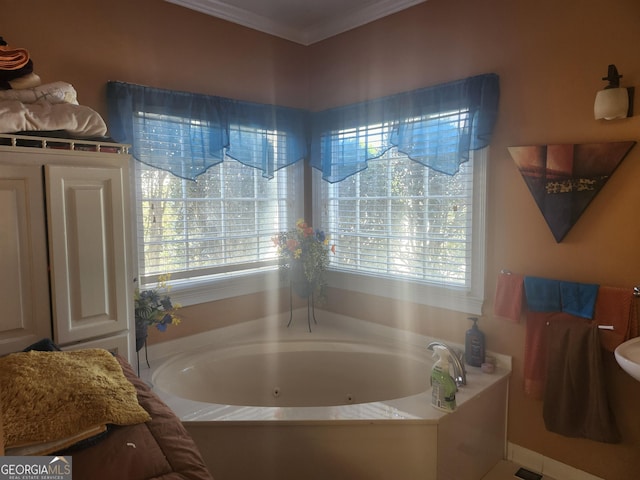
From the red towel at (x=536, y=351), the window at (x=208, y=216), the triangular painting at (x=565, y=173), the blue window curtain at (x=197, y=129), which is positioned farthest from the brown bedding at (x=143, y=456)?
the triangular painting at (x=565, y=173)

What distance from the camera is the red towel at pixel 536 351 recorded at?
228cm

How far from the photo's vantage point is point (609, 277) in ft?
6.91

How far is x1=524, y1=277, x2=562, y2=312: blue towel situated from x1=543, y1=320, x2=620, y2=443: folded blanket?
9cm

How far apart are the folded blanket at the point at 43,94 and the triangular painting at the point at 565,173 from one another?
6.86 ft

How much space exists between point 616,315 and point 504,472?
40.1 inches

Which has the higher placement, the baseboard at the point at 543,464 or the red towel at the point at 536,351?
the red towel at the point at 536,351

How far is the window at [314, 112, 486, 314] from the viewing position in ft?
8.50

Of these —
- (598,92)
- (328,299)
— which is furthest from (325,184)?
(598,92)

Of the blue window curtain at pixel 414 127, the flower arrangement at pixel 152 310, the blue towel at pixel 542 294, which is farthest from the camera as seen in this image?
the blue window curtain at pixel 414 127

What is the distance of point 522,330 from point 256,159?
1933mm

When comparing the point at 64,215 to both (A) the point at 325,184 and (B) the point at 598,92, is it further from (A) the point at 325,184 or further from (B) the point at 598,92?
(B) the point at 598,92

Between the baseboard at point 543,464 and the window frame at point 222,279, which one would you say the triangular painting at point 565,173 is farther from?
the window frame at point 222,279

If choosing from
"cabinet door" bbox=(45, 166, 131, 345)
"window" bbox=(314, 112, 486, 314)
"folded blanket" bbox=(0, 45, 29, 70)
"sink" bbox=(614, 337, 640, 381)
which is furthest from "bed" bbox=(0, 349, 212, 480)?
"window" bbox=(314, 112, 486, 314)

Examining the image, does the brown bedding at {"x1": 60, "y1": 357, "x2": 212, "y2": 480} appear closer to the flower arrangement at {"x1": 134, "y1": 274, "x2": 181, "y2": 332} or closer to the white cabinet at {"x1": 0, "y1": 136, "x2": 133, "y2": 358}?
A: the white cabinet at {"x1": 0, "y1": 136, "x2": 133, "y2": 358}
